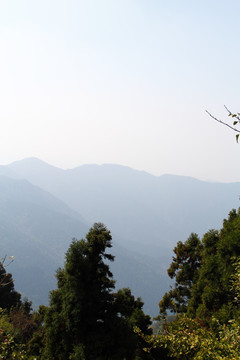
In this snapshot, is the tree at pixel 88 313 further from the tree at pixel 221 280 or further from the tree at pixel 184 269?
the tree at pixel 184 269

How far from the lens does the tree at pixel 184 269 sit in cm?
3300

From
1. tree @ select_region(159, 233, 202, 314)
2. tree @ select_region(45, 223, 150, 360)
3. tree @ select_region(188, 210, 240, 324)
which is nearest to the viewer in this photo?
tree @ select_region(45, 223, 150, 360)

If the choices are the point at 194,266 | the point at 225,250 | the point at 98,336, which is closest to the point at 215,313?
the point at 225,250

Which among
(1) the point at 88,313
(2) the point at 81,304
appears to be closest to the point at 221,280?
(1) the point at 88,313

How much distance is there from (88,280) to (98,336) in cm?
259

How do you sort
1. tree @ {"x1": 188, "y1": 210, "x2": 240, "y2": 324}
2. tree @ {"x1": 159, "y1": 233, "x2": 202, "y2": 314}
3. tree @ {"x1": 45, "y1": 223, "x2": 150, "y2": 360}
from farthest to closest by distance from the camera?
tree @ {"x1": 159, "y1": 233, "x2": 202, "y2": 314} → tree @ {"x1": 188, "y1": 210, "x2": 240, "y2": 324} → tree @ {"x1": 45, "y1": 223, "x2": 150, "y2": 360}

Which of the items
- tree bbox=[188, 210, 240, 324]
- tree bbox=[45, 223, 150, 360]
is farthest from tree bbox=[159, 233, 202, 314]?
tree bbox=[45, 223, 150, 360]

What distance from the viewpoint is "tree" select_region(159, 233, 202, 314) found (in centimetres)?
3300

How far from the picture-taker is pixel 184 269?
33.5m

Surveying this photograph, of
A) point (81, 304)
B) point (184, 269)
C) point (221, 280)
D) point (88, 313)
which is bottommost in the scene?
point (88, 313)

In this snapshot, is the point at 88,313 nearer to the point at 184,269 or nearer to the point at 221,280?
the point at 221,280

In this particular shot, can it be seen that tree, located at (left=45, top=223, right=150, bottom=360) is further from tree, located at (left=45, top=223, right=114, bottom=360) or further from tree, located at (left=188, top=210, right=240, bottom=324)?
tree, located at (left=188, top=210, right=240, bottom=324)

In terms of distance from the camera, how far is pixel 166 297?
3500 cm

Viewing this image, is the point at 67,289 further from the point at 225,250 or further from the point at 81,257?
the point at 225,250
